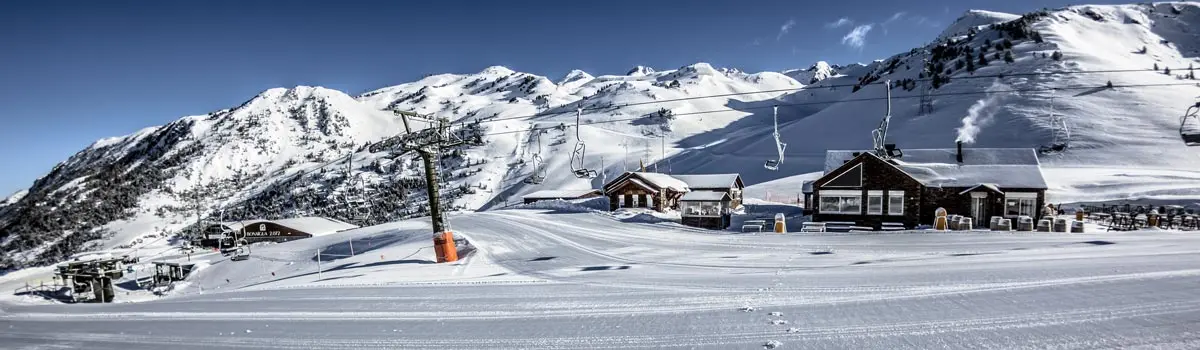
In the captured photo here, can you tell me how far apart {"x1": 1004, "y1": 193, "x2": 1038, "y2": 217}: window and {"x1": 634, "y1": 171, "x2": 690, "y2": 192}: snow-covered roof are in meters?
25.4

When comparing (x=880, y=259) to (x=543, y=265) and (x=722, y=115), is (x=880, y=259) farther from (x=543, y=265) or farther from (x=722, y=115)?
(x=722, y=115)

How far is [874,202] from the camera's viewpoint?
30.8m

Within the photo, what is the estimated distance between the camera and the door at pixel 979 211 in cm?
2978

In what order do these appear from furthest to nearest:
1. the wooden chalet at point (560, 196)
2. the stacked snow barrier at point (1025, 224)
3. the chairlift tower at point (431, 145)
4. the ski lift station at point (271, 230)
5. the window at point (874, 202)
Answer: the wooden chalet at point (560, 196) → the ski lift station at point (271, 230) → the window at point (874, 202) → the stacked snow barrier at point (1025, 224) → the chairlift tower at point (431, 145)

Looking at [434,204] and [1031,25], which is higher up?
[1031,25]

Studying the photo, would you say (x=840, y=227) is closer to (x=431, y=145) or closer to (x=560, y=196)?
(x=431, y=145)

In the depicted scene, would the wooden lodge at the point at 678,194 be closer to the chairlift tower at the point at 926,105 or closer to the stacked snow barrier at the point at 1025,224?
the stacked snow barrier at the point at 1025,224

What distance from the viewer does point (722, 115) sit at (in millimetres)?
174375

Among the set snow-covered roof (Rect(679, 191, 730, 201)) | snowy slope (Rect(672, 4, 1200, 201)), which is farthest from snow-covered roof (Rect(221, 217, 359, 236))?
snowy slope (Rect(672, 4, 1200, 201))

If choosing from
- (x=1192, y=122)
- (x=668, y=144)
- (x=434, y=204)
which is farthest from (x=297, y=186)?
(x=1192, y=122)

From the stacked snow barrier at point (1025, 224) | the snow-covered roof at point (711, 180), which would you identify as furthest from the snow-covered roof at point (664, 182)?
the stacked snow barrier at point (1025, 224)

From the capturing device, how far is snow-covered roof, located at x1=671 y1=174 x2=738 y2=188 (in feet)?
172

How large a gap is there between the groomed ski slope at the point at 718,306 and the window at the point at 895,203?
44.7ft

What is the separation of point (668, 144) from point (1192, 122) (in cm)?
8685
